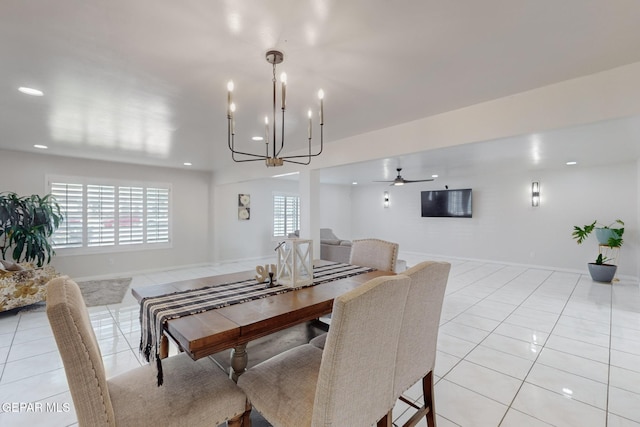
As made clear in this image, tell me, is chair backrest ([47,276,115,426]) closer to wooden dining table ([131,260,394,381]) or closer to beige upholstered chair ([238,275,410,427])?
wooden dining table ([131,260,394,381])

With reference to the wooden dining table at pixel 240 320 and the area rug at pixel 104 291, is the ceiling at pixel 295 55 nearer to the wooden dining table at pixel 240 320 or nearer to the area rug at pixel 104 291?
the wooden dining table at pixel 240 320

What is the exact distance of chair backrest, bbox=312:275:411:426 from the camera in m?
1.05

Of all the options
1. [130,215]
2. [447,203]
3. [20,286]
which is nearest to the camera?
[20,286]

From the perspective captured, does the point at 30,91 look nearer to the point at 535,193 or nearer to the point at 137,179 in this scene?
the point at 137,179

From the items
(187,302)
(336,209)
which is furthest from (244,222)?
(187,302)

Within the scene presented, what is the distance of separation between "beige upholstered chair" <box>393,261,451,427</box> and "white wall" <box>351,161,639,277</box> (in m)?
6.55

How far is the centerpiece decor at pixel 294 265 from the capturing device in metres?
1.95

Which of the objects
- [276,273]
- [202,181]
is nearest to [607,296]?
[276,273]

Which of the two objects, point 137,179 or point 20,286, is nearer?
point 20,286

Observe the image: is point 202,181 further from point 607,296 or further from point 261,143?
point 607,296

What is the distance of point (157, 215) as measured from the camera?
6.44 metres

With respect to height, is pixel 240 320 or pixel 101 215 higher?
pixel 101 215

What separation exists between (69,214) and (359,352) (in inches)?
252

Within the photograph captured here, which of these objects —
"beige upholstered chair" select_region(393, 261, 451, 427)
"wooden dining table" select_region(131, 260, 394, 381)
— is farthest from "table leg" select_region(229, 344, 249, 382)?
"beige upholstered chair" select_region(393, 261, 451, 427)
